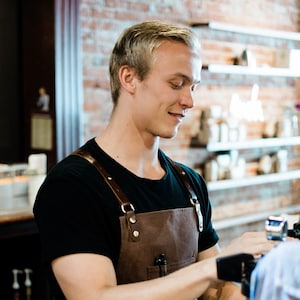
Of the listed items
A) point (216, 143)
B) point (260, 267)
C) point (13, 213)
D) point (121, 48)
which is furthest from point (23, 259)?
point (260, 267)

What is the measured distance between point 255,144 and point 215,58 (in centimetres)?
77

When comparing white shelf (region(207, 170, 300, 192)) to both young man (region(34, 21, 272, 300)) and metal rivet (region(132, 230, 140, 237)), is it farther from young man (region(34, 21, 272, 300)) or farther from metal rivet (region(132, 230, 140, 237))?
metal rivet (region(132, 230, 140, 237))

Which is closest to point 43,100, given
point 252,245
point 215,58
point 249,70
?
point 215,58

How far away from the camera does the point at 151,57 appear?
164 centimetres

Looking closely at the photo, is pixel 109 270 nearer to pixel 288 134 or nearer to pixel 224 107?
pixel 224 107

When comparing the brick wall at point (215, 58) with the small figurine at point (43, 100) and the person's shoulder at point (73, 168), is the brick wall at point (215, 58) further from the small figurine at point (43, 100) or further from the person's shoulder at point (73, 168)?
the person's shoulder at point (73, 168)

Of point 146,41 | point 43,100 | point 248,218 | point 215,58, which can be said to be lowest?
point 248,218

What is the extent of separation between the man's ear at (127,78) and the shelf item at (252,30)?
124 inches

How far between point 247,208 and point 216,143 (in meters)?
0.94

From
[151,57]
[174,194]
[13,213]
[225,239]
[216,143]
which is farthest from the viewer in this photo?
[225,239]

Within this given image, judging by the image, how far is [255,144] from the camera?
16.9 feet

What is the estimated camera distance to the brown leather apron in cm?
159

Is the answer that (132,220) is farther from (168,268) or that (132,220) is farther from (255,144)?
(255,144)

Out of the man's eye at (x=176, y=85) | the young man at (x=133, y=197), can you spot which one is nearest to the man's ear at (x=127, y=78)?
the young man at (x=133, y=197)
